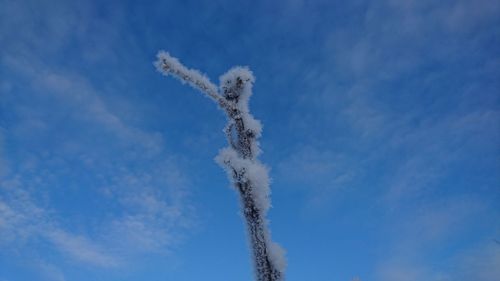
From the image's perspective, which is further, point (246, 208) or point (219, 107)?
point (219, 107)

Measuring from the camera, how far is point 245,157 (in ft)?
16.2

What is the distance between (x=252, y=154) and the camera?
5.04m

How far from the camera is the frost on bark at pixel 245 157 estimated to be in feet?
14.1

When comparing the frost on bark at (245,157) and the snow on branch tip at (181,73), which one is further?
the snow on branch tip at (181,73)

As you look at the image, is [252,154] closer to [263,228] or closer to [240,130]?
[240,130]

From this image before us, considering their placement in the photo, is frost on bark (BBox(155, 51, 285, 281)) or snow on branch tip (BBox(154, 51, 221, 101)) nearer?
frost on bark (BBox(155, 51, 285, 281))

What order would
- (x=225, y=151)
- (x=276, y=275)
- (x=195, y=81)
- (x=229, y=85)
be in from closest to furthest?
(x=276, y=275)
(x=225, y=151)
(x=195, y=81)
(x=229, y=85)

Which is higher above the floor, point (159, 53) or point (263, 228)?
point (159, 53)

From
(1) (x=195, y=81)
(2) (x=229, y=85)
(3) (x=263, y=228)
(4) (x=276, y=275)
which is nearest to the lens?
(4) (x=276, y=275)

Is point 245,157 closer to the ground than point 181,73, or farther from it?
closer to the ground

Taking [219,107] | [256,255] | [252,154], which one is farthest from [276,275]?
[219,107]

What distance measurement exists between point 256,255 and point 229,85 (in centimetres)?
253

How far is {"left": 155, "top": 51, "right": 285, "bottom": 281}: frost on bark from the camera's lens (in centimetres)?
430

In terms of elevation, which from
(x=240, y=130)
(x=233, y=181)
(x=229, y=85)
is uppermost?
(x=229, y=85)
